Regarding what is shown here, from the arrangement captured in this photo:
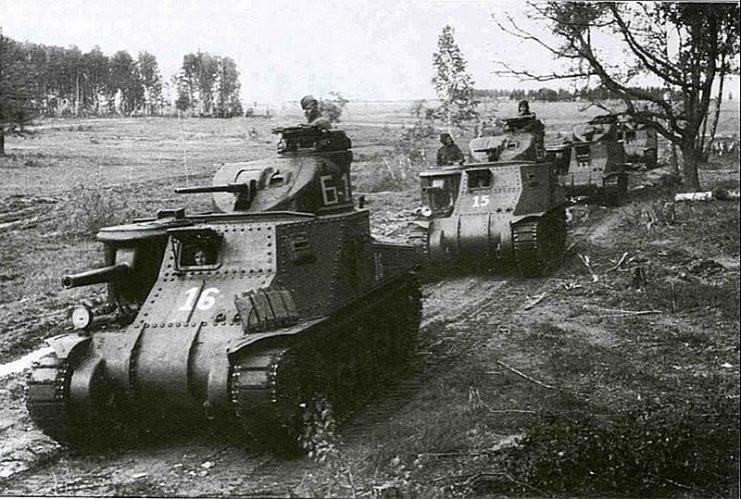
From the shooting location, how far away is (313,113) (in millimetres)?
8266

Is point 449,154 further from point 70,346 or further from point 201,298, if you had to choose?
point 70,346

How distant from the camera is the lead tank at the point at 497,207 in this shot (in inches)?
462

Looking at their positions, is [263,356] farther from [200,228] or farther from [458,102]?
[458,102]

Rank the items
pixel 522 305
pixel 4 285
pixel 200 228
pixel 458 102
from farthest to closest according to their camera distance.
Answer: pixel 4 285
pixel 522 305
pixel 458 102
pixel 200 228

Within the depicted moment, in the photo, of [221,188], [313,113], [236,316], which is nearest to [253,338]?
[236,316]

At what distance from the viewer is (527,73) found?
793 cm

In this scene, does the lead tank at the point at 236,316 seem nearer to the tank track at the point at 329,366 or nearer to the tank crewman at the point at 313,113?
the tank track at the point at 329,366

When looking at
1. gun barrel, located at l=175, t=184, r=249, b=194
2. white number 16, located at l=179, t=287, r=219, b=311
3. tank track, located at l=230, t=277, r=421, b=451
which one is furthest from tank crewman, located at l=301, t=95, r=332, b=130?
white number 16, located at l=179, t=287, r=219, b=311

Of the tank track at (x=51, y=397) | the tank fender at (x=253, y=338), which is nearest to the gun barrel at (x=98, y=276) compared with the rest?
the tank track at (x=51, y=397)

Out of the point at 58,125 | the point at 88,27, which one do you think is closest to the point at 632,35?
the point at 88,27

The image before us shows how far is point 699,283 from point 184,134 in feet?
19.7

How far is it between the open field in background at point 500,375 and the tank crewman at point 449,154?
1.12 meters

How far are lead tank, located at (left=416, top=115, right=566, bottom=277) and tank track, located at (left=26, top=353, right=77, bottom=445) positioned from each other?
6.49 m

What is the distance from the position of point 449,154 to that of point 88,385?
740 cm
